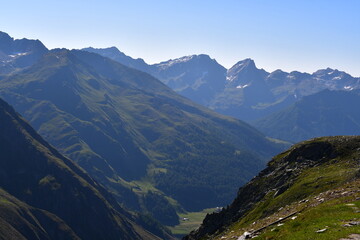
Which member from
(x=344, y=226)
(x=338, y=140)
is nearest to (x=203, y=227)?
(x=338, y=140)

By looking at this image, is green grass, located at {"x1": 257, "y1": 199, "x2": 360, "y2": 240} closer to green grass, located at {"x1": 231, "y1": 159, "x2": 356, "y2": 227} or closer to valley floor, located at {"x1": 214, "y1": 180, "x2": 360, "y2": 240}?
valley floor, located at {"x1": 214, "y1": 180, "x2": 360, "y2": 240}

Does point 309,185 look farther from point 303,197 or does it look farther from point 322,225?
point 322,225

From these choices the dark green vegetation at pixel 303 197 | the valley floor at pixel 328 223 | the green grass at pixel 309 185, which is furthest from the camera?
the green grass at pixel 309 185

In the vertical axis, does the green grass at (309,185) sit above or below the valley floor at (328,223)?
below

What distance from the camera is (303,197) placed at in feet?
207

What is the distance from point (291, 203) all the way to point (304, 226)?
25.8m

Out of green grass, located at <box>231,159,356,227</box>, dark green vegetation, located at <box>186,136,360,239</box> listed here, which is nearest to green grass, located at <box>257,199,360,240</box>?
dark green vegetation, located at <box>186,136,360,239</box>

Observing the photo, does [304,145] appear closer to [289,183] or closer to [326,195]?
[289,183]

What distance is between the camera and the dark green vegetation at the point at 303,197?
1513 inches

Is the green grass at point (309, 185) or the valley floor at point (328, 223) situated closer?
the valley floor at point (328, 223)

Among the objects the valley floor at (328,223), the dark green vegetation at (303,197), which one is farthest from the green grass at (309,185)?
the valley floor at (328,223)

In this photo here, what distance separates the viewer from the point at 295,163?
278ft

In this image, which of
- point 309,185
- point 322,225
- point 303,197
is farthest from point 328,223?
point 309,185

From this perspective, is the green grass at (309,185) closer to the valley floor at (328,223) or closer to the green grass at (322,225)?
the valley floor at (328,223)
